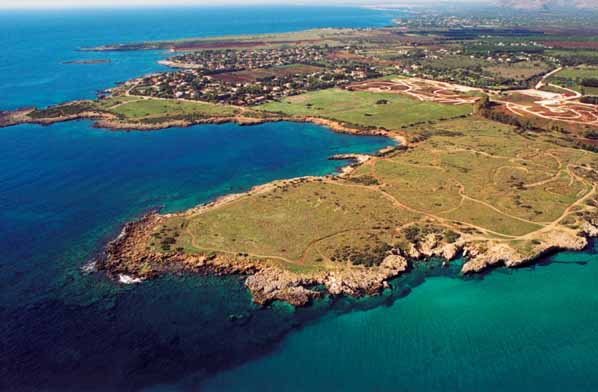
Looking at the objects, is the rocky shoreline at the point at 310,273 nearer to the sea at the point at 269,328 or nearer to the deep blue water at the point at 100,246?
the sea at the point at 269,328

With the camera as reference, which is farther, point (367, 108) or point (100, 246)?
point (367, 108)

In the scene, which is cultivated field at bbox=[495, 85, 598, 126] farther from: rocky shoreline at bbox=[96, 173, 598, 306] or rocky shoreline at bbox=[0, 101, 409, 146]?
rocky shoreline at bbox=[96, 173, 598, 306]

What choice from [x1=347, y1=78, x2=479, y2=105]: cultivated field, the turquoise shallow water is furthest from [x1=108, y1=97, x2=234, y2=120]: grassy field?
the turquoise shallow water

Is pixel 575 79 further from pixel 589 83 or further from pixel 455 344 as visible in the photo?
pixel 455 344

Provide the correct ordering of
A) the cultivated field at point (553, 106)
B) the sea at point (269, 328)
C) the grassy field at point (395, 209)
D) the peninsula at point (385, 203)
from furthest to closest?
the cultivated field at point (553, 106) < the grassy field at point (395, 209) < the peninsula at point (385, 203) < the sea at point (269, 328)

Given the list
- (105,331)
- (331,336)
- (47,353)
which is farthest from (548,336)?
(47,353)

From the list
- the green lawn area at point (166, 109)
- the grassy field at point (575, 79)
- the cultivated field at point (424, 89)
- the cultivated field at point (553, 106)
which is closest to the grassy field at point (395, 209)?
the cultivated field at point (553, 106)

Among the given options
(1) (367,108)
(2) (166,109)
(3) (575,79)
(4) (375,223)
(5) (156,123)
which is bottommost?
(4) (375,223)

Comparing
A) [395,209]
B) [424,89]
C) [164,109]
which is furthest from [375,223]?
[424,89]
